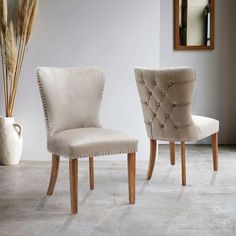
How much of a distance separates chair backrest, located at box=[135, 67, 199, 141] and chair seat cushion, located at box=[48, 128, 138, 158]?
528mm

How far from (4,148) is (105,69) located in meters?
1.15

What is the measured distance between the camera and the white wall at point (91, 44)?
4.65 meters

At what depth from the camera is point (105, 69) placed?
4719 millimetres

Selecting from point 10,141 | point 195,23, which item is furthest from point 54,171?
point 195,23

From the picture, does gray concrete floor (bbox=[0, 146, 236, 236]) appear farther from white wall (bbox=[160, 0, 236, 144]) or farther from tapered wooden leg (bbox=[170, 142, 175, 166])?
white wall (bbox=[160, 0, 236, 144])

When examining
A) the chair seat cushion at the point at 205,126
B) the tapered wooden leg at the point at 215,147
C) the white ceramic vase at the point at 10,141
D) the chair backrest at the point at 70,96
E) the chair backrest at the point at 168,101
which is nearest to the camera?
the chair backrest at the point at 70,96

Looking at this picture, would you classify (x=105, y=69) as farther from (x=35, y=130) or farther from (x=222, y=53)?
(x=222, y=53)

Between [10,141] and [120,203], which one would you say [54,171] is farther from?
[10,141]

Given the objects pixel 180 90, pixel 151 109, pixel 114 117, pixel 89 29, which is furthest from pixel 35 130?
pixel 180 90

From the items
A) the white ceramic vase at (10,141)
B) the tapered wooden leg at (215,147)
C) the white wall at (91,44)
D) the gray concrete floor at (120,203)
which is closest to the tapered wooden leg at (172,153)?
the gray concrete floor at (120,203)

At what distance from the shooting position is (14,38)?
4574 millimetres

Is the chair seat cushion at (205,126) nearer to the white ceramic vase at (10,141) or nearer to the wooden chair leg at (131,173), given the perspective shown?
the wooden chair leg at (131,173)

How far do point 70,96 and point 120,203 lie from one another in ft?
2.64

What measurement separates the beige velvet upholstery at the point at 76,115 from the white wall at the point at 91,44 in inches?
41.5
